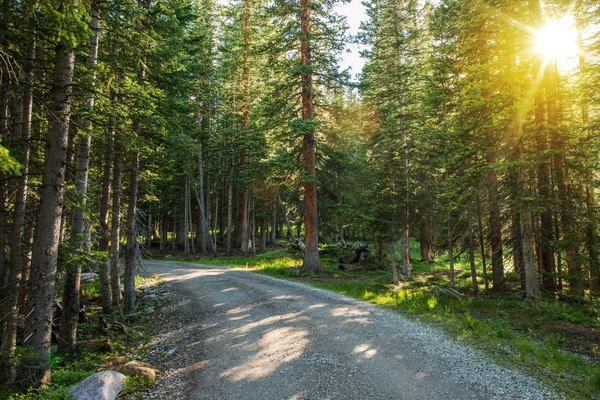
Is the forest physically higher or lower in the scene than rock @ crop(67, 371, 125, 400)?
higher

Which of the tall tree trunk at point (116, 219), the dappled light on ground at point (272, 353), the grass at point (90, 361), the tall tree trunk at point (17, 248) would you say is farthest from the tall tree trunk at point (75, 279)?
the dappled light on ground at point (272, 353)

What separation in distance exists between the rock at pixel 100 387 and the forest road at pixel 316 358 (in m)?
0.58

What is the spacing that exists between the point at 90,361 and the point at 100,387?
2498mm

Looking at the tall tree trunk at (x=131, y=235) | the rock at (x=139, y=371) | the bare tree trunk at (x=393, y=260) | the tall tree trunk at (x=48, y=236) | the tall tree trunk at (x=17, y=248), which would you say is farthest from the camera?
the bare tree trunk at (x=393, y=260)

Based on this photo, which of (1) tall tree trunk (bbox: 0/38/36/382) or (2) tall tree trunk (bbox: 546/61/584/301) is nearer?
(1) tall tree trunk (bbox: 0/38/36/382)

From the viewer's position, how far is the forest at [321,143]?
623cm

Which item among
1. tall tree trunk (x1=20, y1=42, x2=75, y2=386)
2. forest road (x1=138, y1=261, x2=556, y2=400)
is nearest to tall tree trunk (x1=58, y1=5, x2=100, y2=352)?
forest road (x1=138, y1=261, x2=556, y2=400)

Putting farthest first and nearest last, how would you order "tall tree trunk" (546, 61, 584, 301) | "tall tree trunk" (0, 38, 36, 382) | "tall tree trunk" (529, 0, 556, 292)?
"tall tree trunk" (529, 0, 556, 292), "tall tree trunk" (546, 61, 584, 301), "tall tree trunk" (0, 38, 36, 382)

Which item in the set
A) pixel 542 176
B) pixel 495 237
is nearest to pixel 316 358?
pixel 542 176

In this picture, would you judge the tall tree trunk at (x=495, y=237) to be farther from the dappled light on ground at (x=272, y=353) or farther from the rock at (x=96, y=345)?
the rock at (x=96, y=345)

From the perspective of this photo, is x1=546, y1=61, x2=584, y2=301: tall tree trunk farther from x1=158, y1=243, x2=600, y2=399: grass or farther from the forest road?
the forest road

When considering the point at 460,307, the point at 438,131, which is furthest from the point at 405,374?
the point at 438,131

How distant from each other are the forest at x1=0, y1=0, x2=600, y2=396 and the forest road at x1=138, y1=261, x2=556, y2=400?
2.15 meters

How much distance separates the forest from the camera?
20.4 ft
